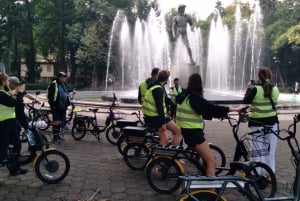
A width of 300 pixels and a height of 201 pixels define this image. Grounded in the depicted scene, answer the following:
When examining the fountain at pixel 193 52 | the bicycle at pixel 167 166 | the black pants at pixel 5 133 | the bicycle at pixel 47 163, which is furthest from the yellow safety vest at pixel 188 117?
the fountain at pixel 193 52

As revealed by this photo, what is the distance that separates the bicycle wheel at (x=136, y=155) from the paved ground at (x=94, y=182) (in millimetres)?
153

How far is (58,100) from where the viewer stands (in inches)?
399

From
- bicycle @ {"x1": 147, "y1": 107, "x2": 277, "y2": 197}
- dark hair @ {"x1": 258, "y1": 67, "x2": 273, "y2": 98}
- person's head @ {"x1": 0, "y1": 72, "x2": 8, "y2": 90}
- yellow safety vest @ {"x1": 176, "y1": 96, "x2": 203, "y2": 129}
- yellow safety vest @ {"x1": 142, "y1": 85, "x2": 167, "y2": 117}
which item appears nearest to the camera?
yellow safety vest @ {"x1": 176, "y1": 96, "x2": 203, "y2": 129}

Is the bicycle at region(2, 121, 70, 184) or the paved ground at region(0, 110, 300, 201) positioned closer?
the paved ground at region(0, 110, 300, 201)

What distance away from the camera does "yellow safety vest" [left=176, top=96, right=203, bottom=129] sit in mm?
5246

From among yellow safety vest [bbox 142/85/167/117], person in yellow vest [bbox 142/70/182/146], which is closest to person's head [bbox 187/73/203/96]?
person in yellow vest [bbox 142/70/182/146]

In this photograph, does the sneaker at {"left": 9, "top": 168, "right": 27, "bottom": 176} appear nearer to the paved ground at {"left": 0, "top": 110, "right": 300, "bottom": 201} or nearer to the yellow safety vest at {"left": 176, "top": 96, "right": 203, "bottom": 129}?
the paved ground at {"left": 0, "top": 110, "right": 300, "bottom": 201}

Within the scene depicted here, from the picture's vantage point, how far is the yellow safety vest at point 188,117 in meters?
5.25

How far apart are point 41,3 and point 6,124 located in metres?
51.8

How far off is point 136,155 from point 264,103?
2584 millimetres

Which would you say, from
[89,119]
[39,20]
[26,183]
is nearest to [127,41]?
[39,20]

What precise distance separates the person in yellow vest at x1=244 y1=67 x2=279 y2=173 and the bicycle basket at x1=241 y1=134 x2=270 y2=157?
28 cm

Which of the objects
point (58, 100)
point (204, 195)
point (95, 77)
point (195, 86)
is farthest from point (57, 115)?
point (95, 77)

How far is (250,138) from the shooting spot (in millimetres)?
6062
